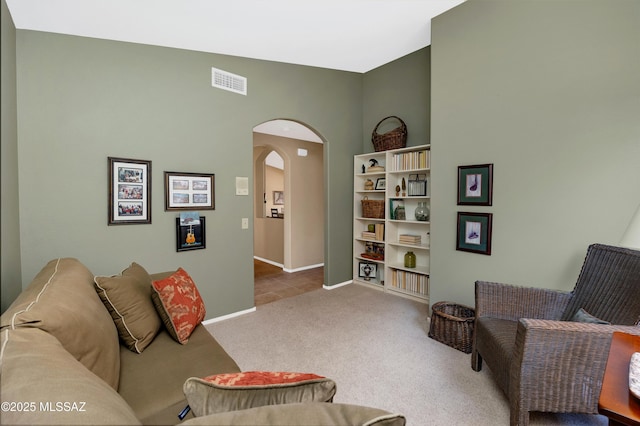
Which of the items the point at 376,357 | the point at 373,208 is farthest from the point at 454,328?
the point at 373,208

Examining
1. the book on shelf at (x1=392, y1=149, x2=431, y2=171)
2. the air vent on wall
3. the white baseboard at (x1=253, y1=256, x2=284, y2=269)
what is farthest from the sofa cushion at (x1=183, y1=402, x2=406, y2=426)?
the white baseboard at (x1=253, y1=256, x2=284, y2=269)

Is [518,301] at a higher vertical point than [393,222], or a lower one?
lower

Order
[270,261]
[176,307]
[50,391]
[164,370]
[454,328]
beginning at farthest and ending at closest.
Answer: [270,261]
[454,328]
[176,307]
[164,370]
[50,391]

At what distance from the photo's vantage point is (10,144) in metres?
2.04

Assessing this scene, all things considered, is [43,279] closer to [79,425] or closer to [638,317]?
[79,425]

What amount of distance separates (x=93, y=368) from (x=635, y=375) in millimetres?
2190

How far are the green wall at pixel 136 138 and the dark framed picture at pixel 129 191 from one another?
0.19 feet

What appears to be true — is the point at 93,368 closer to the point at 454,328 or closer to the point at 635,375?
the point at 635,375

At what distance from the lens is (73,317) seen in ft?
3.68

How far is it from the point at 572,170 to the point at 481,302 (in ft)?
4.05

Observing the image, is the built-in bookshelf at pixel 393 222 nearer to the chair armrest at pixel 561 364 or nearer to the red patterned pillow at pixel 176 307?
the chair armrest at pixel 561 364

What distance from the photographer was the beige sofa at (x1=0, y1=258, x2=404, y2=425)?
61cm

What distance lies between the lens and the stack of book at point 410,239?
12.6 feet

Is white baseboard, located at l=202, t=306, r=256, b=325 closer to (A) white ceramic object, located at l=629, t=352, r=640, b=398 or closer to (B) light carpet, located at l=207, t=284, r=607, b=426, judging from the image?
(B) light carpet, located at l=207, t=284, r=607, b=426
